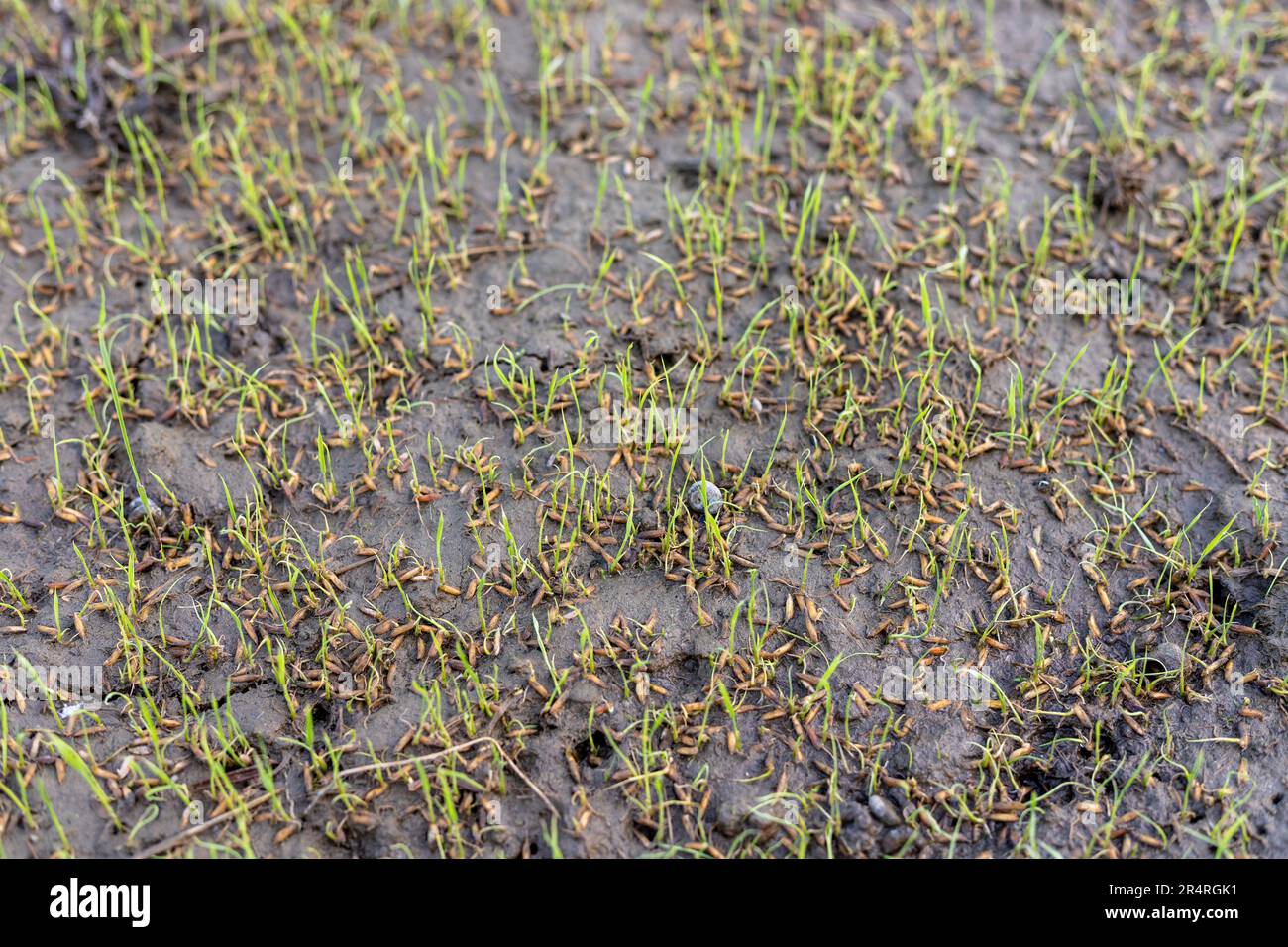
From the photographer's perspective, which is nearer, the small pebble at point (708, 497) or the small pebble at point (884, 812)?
the small pebble at point (884, 812)

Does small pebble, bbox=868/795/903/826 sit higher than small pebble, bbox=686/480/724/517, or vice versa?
small pebble, bbox=686/480/724/517

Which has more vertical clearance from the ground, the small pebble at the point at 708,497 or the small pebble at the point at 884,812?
the small pebble at the point at 708,497

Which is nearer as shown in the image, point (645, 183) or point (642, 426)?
point (642, 426)

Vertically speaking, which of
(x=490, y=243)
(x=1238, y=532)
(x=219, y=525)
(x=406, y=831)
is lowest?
(x=406, y=831)

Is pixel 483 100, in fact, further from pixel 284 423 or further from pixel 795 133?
pixel 284 423
